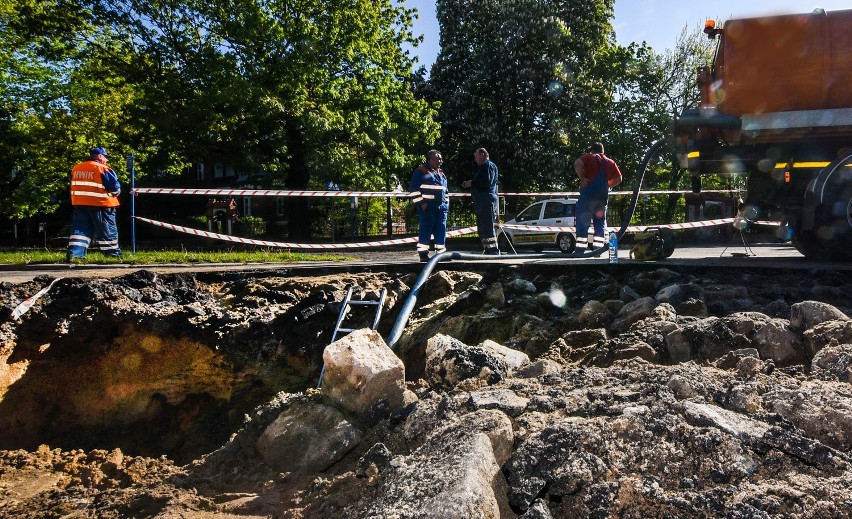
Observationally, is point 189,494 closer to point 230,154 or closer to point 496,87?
point 230,154

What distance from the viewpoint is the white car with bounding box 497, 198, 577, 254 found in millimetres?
15859

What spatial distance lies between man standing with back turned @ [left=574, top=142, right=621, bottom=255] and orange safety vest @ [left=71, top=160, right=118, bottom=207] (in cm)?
710

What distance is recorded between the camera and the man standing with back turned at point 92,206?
8.88m

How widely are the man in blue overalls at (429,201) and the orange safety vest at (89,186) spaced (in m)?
4.61

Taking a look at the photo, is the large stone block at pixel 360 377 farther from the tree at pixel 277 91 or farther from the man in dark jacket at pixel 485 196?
the tree at pixel 277 91

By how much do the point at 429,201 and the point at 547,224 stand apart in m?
7.78

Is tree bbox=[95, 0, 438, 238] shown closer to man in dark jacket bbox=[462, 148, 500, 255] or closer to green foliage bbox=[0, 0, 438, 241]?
green foliage bbox=[0, 0, 438, 241]

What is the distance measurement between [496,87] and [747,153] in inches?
678

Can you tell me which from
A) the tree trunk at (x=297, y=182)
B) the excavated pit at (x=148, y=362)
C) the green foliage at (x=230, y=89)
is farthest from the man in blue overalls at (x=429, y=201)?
the tree trunk at (x=297, y=182)

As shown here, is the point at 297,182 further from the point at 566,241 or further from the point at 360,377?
the point at 360,377

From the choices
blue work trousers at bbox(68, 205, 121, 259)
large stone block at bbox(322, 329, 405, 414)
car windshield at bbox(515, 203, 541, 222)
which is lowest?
large stone block at bbox(322, 329, 405, 414)

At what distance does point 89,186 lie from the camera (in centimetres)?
894

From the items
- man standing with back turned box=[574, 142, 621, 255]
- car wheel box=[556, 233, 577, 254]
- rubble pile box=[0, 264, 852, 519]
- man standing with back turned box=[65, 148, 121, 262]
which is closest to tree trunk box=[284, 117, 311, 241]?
car wheel box=[556, 233, 577, 254]

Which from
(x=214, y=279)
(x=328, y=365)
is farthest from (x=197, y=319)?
(x=328, y=365)
